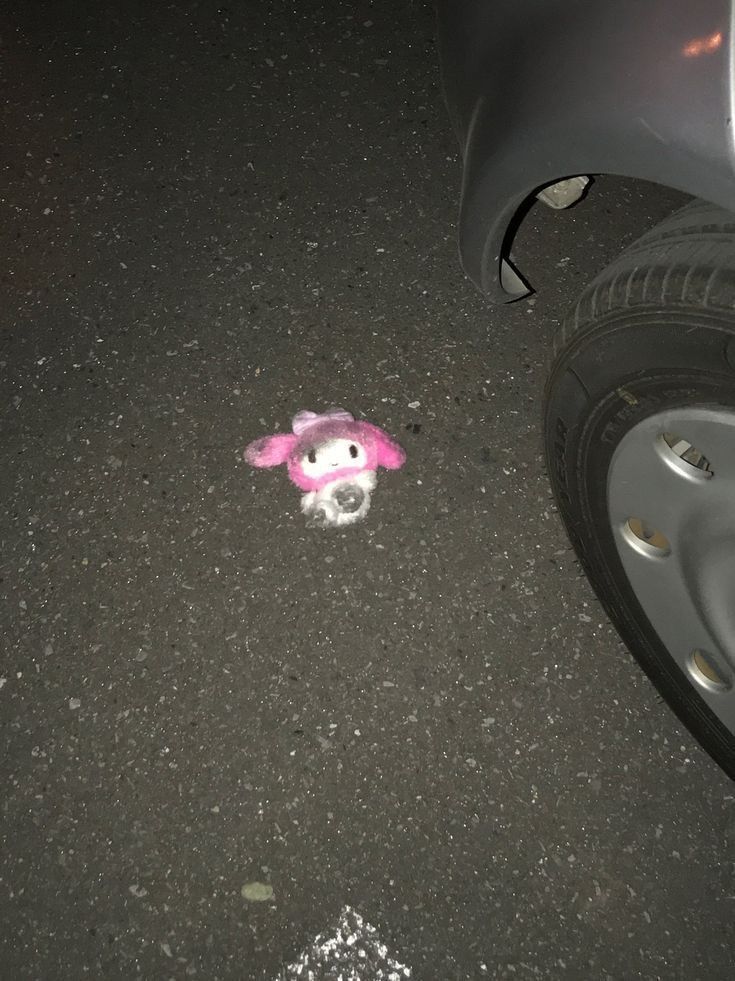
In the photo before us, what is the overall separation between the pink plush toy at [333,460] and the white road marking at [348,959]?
2.62 feet

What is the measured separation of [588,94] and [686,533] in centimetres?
61

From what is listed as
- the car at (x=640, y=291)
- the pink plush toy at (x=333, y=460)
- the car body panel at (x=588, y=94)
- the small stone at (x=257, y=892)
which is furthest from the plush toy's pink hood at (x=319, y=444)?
the small stone at (x=257, y=892)

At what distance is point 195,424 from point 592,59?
1218 mm

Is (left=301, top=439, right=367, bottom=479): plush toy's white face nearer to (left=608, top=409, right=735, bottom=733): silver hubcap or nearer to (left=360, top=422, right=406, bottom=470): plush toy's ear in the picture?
(left=360, top=422, right=406, bottom=470): plush toy's ear

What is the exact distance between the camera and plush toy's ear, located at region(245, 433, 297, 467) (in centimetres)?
186

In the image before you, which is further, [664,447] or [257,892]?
[257,892]

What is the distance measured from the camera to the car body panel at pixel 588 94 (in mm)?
865

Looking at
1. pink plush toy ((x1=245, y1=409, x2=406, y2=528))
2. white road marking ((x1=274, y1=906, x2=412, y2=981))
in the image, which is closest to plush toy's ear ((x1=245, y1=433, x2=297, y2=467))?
pink plush toy ((x1=245, y1=409, x2=406, y2=528))

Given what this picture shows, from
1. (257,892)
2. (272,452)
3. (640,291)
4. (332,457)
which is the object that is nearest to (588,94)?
A: (640,291)

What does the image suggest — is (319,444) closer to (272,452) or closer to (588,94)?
(272,452)

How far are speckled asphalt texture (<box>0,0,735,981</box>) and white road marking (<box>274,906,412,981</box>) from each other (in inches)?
0.8

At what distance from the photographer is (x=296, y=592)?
174 cm

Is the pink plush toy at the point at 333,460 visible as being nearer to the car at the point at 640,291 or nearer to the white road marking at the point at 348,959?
the car at the point at 640,291

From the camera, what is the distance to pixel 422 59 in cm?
239
